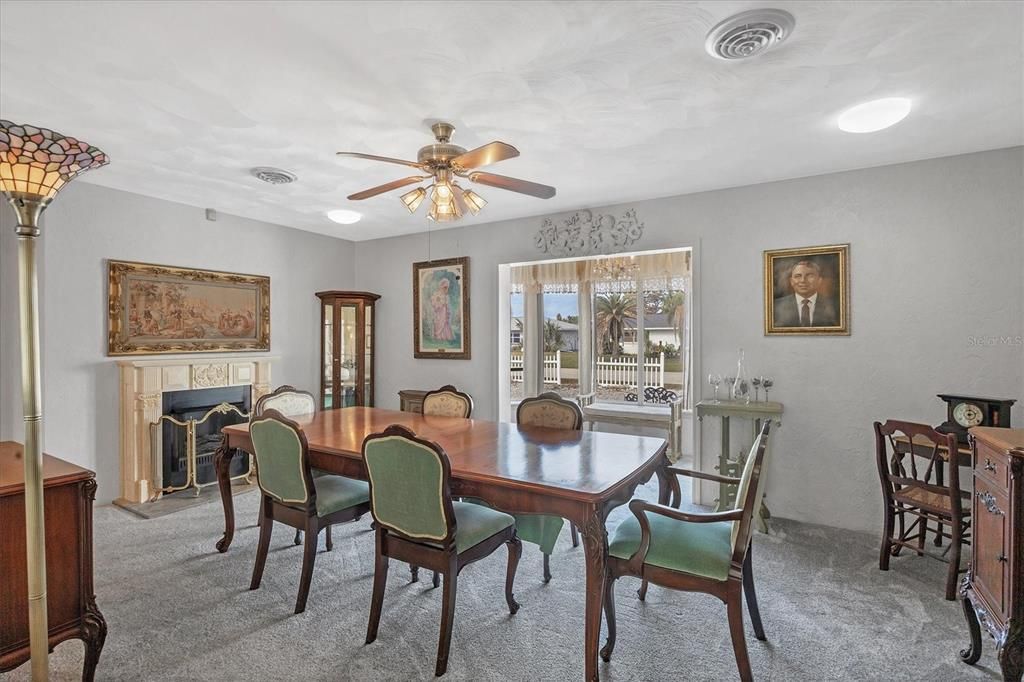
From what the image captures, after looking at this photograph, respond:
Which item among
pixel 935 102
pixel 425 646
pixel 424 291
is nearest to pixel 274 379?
pixel 424 291

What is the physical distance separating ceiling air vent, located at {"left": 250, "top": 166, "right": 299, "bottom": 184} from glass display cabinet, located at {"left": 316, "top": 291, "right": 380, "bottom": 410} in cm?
190

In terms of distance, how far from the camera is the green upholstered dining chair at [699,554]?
1.85m

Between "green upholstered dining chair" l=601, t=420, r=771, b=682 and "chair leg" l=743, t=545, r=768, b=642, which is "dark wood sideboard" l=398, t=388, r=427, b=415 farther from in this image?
"chair leg" l=743, t=545, r=768, b=642

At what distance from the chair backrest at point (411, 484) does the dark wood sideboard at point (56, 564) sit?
39.9 inches

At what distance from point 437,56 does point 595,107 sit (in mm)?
864

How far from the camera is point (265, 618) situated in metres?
2.36

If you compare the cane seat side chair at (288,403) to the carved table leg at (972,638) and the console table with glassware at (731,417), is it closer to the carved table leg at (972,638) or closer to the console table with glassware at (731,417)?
the console table with glassware at (731,417)

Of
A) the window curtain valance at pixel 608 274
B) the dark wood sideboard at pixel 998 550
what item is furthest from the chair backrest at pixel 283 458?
the window curtain valance at pixel 608 274

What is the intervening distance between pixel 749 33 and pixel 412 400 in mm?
4438

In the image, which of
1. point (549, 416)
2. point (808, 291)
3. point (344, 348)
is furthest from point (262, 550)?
point (808, 291)

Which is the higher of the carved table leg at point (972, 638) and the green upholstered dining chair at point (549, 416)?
the green upholstered dining chair at point (549, 416)

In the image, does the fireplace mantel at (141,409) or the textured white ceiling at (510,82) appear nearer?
the textured white ceiling at (510,82)

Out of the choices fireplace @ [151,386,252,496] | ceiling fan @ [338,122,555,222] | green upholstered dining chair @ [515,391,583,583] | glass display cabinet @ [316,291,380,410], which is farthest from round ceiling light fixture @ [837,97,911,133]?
fireplace @ [151,386,252,496]

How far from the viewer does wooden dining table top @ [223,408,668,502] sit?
2051 millimetres
